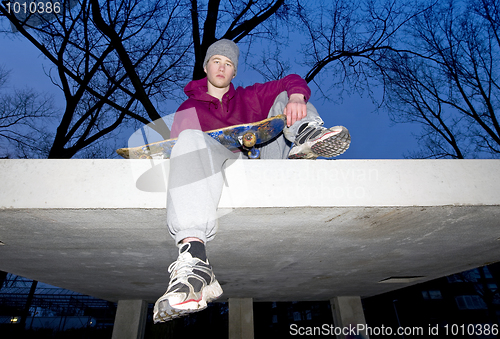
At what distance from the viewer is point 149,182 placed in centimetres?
142

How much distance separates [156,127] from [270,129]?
458 cm

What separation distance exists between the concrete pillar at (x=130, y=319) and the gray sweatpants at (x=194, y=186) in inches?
169

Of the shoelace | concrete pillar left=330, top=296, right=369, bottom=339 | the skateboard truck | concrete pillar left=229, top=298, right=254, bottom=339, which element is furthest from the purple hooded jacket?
concrete pillar left=330, top=296, right=369, bottom=339

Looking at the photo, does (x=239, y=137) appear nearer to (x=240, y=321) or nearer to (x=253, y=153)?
(x=253, y=153)

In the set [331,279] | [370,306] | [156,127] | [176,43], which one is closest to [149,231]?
[331,279]

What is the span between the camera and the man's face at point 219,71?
6.88 ft

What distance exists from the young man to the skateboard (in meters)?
0.10

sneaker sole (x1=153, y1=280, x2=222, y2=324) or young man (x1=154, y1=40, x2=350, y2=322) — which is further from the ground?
young man (x1=154, y1=40, x2=350, y2=322)

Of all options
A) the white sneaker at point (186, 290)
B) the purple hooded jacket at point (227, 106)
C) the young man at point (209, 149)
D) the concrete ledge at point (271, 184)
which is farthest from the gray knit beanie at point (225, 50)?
the white sneaker at point (186, 290)

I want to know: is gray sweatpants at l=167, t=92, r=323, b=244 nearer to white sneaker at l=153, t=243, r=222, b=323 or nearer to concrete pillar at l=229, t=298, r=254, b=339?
white sneaker at l=153, t=243, r=222, b=323

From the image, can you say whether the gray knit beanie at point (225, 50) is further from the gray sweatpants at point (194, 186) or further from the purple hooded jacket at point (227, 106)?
the gray sweatpants at point (194, 186)

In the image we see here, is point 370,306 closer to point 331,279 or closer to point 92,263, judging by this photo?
point 331,279

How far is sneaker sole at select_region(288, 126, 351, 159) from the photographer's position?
1468 millimetres

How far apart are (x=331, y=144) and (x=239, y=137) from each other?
623 mm
